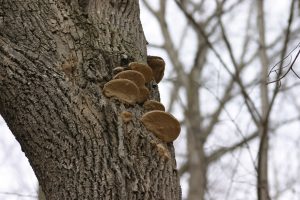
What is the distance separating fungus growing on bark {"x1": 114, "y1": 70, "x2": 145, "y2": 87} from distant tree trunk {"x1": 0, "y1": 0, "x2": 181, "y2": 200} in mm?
58

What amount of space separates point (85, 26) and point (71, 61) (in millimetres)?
208

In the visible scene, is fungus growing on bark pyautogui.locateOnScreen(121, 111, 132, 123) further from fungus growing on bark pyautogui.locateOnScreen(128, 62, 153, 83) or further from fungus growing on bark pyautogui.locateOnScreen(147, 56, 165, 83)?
fungus growing on bark pyautogui.locateOnScreen(147, 56, 165, 83)

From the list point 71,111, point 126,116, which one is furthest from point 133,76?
point 71,111

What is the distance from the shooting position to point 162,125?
2014 millimetres

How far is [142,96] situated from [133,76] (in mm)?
81

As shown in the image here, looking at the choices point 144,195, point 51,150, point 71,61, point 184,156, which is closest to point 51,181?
point 51,150

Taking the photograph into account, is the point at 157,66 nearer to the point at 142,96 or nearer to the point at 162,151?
the point at 142,96

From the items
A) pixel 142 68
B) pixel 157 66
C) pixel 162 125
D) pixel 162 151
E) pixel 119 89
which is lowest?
pixel 162 151

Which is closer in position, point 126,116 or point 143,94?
point 126,116

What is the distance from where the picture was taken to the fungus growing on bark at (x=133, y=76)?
6.79ft

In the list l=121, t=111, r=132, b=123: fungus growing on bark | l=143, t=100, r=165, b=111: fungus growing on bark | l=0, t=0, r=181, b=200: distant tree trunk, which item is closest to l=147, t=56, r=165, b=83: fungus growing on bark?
l=0, t=0, r=181, b=200: distant tree trunk

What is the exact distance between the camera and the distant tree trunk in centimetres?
185

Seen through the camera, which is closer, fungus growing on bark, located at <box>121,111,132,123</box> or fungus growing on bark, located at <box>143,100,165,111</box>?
fungus growing on bark, located at <box>121,111,132,123</box>

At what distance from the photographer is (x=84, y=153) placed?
187 centimetres
